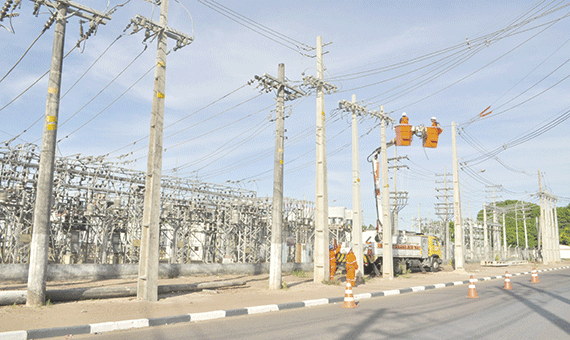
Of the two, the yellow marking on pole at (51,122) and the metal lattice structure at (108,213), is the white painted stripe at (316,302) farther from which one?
the metal lattice structure at (108,213)

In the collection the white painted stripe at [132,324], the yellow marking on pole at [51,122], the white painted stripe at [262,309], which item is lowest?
the white painted stripe at [262,309]

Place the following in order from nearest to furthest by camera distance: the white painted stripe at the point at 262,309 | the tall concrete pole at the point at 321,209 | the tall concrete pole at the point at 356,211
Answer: the white painted stripe at the point at 262,309 → the tall concrete pole at the point at 321,209 → the tall concrete pole at the point at 356,211

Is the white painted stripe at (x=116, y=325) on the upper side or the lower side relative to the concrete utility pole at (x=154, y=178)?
lower

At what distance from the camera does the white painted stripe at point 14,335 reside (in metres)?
7.08

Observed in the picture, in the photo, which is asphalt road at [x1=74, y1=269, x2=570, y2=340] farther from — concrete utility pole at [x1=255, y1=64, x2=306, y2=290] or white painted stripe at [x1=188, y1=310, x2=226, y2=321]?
concrete utility pole at [x1=255, y1=64, x2=306, y2=290]

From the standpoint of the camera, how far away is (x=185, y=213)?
101 feet

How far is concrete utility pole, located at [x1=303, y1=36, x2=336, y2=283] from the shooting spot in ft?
60.0

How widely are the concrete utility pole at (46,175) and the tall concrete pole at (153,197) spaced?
2.51 metres

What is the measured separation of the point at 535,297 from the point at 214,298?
1108 centimetres

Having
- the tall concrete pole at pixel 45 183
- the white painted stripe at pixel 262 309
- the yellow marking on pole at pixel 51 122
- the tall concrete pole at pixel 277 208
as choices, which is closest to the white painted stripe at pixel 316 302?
the white painted stripe at pixel 262 309

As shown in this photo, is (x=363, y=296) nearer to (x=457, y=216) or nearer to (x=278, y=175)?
(x=278, y=175)

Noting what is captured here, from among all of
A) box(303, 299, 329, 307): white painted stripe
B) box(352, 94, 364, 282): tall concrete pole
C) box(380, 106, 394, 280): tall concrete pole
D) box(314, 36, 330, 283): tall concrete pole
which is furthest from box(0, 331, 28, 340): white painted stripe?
box(380, 106, 394, 280): tall concrete pole

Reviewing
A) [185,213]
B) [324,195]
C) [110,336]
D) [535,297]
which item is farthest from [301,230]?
[110,336]

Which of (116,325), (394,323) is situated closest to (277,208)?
(394,323)
